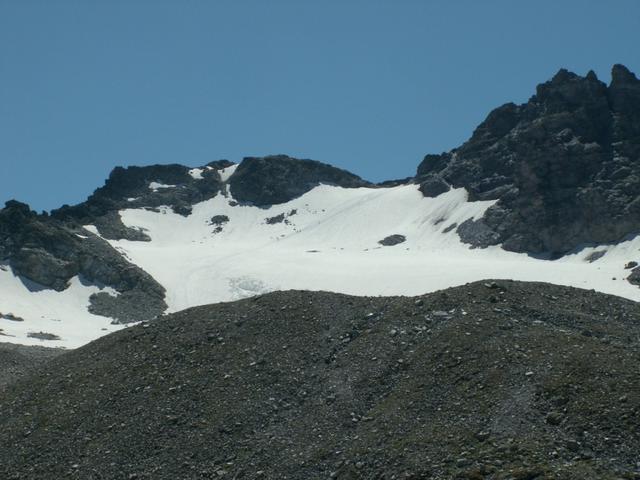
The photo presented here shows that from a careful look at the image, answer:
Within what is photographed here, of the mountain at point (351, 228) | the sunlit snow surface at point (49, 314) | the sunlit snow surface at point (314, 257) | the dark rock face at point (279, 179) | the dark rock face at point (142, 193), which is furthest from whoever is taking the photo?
the dark rock face at point (279, 179)

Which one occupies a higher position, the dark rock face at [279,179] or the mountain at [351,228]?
the dark rock face at [279,179]

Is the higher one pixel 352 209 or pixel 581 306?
pixel 352 209

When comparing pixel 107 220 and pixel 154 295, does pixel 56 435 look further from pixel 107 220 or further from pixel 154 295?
pixel 107 220

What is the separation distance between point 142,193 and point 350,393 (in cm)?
15433

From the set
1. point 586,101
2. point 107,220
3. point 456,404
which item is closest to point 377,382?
point 456,404

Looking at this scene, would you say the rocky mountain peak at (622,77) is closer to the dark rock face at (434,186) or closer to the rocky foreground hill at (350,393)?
the dark rock face at (434,186)

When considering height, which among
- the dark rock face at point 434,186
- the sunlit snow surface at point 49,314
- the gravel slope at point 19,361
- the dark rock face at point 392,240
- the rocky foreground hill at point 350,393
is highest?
the dark rock face at point 434,186

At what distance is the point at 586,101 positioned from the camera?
135625mm

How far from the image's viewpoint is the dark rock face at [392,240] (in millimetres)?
134875

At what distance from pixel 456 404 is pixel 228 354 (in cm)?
857

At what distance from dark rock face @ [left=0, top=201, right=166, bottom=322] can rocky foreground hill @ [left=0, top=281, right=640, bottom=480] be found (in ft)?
234

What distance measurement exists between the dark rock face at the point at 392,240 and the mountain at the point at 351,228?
1.06ft

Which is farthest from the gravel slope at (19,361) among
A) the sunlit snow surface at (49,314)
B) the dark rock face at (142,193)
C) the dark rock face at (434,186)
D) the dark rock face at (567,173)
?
the dark rock face at (434,186)

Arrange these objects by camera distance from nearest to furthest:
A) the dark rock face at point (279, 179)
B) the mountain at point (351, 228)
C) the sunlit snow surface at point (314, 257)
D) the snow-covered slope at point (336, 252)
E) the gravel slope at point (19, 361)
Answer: the gravel slope at point (19, 361), the sunlit snow surface at point (314, 257), the snow-covered slope at point (336, 252), the mountain at point (351, 228), the dark rock face at point (279, 179)
